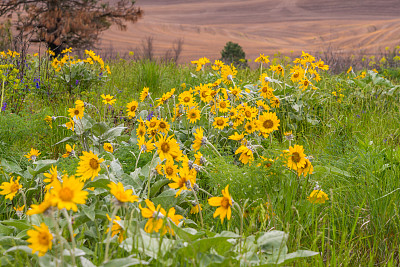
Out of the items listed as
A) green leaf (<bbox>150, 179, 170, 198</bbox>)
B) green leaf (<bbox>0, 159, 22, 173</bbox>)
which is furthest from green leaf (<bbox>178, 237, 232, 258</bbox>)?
green leaf (<bbox>0, 159, 22, 173</bbox>)

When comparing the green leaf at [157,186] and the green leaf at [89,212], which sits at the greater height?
the green leaf at [89,212]

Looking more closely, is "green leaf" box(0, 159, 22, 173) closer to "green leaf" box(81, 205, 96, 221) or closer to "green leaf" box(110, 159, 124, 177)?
"green leaf" box(110, 159, 124, 177)

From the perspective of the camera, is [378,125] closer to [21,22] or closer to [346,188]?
[346,188]

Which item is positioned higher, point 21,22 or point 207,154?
point 21,22

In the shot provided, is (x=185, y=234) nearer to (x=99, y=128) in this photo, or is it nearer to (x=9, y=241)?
(x=9, y=241)

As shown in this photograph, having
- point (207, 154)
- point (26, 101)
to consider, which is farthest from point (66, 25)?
point (207, 154)

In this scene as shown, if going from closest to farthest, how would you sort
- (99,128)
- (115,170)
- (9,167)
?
(115,170) < (9,167) < (99,128)

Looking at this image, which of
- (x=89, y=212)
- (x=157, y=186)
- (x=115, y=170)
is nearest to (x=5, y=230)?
(x=89, y=212)

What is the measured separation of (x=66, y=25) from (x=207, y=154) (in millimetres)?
10947

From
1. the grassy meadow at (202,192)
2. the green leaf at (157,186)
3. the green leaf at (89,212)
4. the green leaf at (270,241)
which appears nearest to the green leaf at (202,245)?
the grassy meadow at (202,192)

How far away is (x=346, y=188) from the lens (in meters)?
2.04

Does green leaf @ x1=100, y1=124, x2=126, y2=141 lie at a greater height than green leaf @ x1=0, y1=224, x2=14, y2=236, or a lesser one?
greater

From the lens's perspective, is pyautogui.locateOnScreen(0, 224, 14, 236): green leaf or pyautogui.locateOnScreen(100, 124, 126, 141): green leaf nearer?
pyautogui.locateOnScreen(0, 224, 14, 236): green leaf

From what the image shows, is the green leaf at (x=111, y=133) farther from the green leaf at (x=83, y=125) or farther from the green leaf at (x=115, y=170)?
the green leaf at (x=115, y=170)
